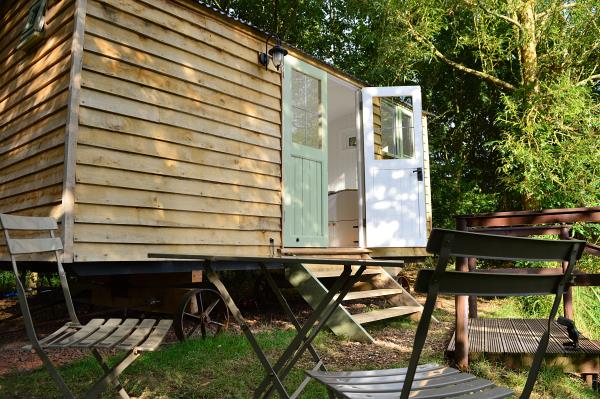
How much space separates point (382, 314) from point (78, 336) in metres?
3.15

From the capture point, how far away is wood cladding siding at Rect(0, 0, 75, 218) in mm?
3643

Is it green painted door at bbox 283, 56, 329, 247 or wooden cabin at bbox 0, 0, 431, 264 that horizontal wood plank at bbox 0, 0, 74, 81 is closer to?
wooden cabin at bbox 0, 0, 431, 264

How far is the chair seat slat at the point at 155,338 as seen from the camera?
5.67 feet

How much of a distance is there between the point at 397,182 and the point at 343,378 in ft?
15.3

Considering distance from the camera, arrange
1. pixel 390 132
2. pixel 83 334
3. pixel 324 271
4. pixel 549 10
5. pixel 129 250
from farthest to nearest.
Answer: pixel 549 10, pixel 390 132, pixel 324 271, pixel 129 250, pixel 83 334

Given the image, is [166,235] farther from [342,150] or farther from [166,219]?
[342,150]

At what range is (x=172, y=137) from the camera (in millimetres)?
4133

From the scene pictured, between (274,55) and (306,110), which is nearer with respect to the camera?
(274,55)

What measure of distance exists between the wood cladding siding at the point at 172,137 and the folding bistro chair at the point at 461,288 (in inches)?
106

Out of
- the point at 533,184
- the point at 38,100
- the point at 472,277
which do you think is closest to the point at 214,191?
the point at 38,100

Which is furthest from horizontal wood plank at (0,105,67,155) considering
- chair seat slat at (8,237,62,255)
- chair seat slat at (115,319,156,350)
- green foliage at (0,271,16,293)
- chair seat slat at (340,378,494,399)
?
green foliage at (0,271,16,293)

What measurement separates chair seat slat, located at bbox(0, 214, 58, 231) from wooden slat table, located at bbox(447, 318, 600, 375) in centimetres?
258

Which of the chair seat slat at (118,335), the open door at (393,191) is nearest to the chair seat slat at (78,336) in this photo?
the chair seat slat at (118,335)

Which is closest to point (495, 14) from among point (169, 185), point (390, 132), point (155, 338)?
point (390, 132)
